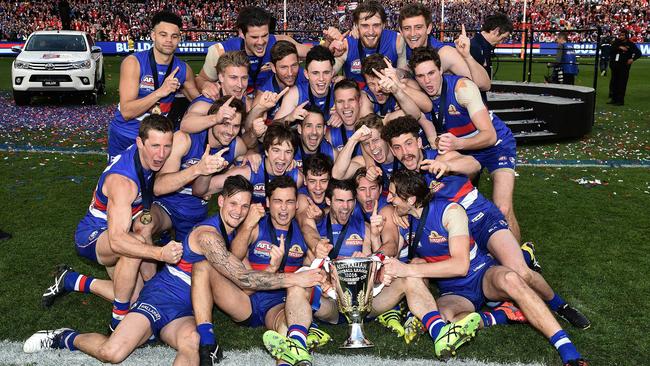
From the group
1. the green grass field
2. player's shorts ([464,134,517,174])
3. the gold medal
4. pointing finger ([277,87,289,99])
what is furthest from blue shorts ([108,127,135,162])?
player's shorts ([464,134,517,174])

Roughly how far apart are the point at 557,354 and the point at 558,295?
3.66 feet

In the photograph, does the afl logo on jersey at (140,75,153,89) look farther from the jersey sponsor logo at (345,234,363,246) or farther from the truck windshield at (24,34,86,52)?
the truck windshield at (24,34,86,52)

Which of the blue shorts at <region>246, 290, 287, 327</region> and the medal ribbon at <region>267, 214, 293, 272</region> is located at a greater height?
the medal ribbon at <region>267, 214, 293, 272</region>

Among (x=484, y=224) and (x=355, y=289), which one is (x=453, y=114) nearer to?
(x=484, y=224)

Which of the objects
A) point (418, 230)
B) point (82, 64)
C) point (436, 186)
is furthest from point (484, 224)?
point (82, 64)

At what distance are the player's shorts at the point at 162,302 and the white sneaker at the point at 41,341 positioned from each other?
24.4 inches

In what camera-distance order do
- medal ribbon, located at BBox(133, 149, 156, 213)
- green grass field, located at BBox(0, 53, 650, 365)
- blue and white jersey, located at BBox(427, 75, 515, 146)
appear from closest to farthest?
green grass field, located at BBox(0, 53, 650, 365)
medal ribbon, located at BBox(133, 149, 156, 213)
blue and white jersey, located at BBox(427, 75, 515, 146)

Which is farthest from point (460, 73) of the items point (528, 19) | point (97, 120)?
point (528, 19)

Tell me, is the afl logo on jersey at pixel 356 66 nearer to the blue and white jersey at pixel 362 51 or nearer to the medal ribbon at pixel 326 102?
the blue and white jersey at pixel 362 51

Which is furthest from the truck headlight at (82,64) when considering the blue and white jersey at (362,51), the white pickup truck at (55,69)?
the blue and white jersey at (362,51)

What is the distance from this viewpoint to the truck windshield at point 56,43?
18.9 m

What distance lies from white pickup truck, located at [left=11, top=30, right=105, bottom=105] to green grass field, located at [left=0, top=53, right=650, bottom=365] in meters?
6.50

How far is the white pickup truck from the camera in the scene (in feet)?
58.9

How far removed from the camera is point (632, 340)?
16.9 feet
